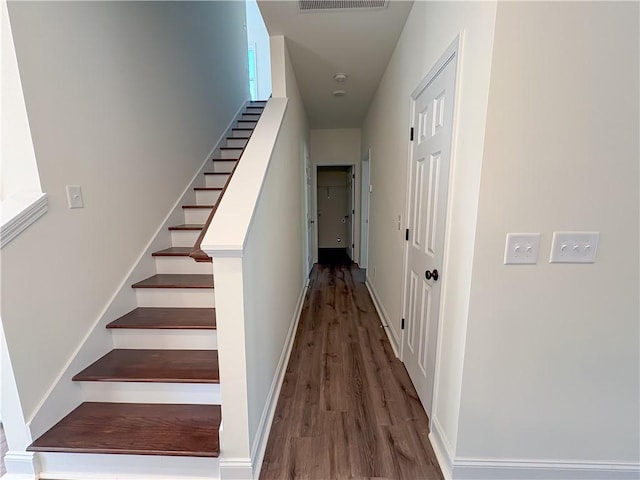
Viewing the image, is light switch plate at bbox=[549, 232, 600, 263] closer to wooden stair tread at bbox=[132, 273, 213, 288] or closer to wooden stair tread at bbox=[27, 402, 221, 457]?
wooden stair tread at bbox=[27, 402, 221, 457]

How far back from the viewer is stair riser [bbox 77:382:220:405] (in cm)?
149

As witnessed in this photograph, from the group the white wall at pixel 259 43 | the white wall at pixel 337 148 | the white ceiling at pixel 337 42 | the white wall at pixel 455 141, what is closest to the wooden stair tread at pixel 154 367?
the white wall at pixel 455 141

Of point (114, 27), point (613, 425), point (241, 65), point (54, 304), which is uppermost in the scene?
point (241, 65)

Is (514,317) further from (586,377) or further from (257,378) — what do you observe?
(257,378)

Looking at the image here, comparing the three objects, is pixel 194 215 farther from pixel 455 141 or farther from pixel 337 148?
pixel 337 148

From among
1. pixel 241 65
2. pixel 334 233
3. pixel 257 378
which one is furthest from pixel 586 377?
pixel 334 233

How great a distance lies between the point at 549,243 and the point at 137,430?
2.03 m

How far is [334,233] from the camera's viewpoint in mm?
6848

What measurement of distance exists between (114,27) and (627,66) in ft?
8.69

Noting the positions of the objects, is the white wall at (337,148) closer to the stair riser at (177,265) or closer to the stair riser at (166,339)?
the stair riser at (177,265)

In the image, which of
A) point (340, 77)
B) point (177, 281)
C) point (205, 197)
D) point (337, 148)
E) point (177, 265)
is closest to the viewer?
point (177, 281)

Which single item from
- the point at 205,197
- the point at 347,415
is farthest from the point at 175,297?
the point at 347,415

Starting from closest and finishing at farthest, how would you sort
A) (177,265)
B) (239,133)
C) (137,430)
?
1. (137,430)
2. (177,265)
3. (239,133)

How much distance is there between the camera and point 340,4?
1.88m
